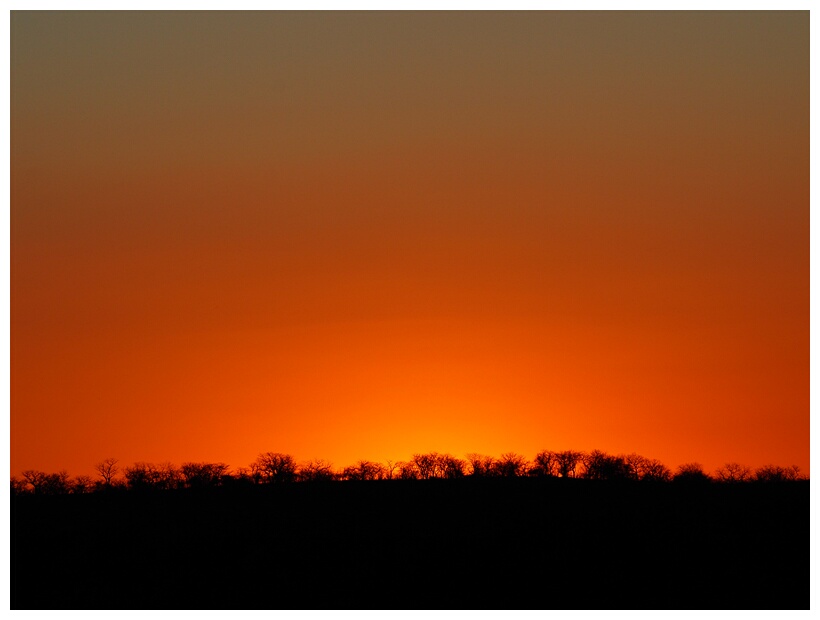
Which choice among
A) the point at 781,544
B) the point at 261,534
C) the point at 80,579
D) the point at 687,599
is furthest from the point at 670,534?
the point at 80,579

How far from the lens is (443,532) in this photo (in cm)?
8538

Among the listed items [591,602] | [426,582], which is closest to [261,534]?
[426,582]

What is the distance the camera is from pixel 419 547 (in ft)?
270

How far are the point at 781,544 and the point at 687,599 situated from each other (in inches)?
413

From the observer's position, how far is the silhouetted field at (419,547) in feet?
243

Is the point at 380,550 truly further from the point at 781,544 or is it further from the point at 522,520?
the point at 781,544

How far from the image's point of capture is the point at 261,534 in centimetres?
8494

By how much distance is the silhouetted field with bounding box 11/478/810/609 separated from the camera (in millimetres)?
74125
